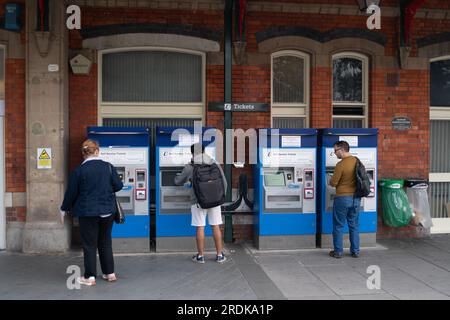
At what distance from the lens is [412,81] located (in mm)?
9281

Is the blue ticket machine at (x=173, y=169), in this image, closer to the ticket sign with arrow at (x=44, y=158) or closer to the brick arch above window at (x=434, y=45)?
the ticket sign with arrow at (x=44, y=158)

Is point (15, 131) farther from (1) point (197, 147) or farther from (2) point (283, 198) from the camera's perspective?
(2) point (283, 198)

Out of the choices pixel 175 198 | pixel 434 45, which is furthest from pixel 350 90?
pixel 175 198

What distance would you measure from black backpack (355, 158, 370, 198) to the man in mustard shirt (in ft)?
0.19

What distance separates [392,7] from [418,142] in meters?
2.53

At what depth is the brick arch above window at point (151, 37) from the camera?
332 inches

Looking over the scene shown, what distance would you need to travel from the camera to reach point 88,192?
623 cm

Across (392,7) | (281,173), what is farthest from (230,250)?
(392,7)

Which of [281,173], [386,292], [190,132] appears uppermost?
[190,132]

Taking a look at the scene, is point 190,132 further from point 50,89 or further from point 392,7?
point 392,7

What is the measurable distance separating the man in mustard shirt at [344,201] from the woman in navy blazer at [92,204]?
341 centimetres

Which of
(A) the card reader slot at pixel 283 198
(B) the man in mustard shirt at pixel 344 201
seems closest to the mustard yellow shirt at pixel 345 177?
(B) the man in mustard shirt at pixel 344 201

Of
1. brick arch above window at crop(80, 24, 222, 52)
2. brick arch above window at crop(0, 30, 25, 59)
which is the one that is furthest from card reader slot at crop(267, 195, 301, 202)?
brick arch above window at crop(0, 30, 25, 59)

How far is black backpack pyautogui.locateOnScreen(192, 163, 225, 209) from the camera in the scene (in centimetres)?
732
